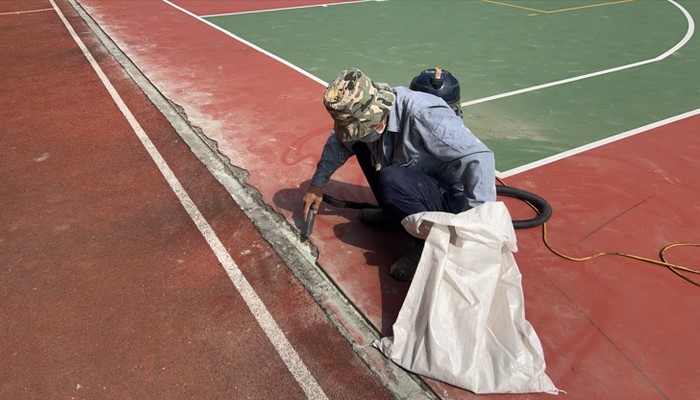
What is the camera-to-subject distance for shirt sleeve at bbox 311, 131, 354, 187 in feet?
12.5

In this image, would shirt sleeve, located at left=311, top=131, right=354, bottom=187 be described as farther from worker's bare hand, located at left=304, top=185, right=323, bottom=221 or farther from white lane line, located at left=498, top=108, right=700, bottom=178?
white lane line, located at left=498, top=108, right=700, bottom=178

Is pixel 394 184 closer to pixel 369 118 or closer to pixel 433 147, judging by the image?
pixel 433 147

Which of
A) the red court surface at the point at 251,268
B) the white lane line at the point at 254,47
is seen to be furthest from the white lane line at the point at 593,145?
the white lane line at the point at 254,47

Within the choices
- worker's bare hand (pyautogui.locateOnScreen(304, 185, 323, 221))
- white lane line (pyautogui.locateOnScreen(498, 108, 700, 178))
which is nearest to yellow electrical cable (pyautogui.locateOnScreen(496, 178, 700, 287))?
white lane line (pyautogui.locateOnScreen(498, 108, 700, 178))

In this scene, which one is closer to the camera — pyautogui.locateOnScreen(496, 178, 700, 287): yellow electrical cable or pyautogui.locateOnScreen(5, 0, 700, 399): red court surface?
pyautogui.locateOnScreen(5, 0, 700, 399): red court surface

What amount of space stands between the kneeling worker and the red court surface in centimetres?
71

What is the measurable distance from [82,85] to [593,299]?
814 centimetres

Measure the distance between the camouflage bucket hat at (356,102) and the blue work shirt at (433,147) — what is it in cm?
15

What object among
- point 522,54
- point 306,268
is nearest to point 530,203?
point 306,268

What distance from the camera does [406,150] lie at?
3479 millimetres

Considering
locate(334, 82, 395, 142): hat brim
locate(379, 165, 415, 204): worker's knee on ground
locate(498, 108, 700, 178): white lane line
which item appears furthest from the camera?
locate(498, 108, 700, 178): white lane line

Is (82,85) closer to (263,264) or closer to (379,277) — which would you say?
(263,264)

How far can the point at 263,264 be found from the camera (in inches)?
159

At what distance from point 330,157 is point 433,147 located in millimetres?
936
